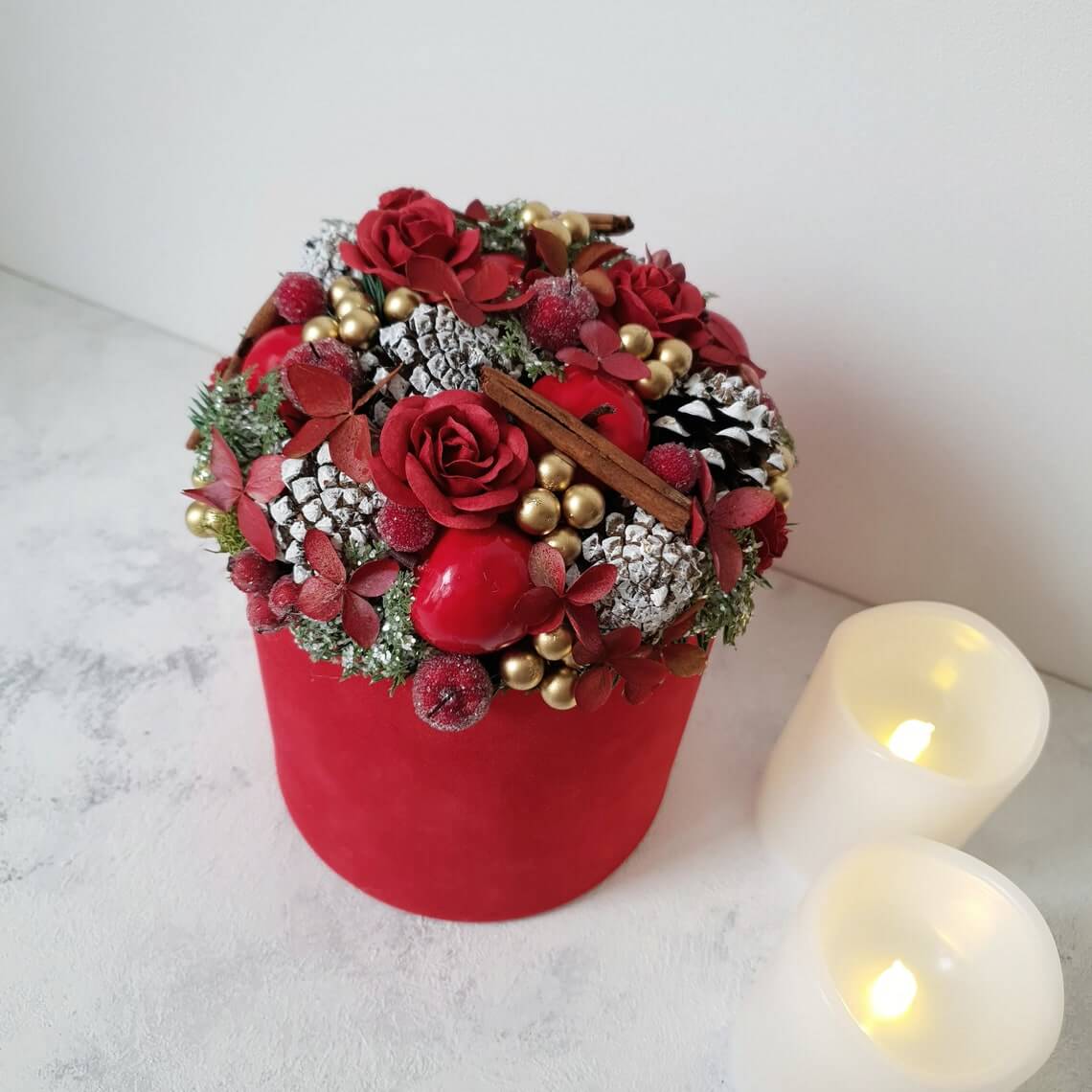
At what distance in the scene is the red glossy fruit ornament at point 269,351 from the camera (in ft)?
2.09

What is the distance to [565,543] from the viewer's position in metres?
0.55

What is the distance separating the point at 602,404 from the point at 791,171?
1.23 feet

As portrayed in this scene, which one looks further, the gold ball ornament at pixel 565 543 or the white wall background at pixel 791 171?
the white wall background at pixel 791 171

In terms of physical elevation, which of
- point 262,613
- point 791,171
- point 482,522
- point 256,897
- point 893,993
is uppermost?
point 791,171

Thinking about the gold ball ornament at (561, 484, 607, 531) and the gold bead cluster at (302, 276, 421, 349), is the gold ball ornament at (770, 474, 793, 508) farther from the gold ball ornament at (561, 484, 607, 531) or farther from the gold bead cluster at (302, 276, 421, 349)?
the gold bead cluster at (302, 276, 421, 349)

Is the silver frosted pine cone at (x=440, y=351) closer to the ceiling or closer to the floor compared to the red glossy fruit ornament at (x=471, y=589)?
closer to the ceiling

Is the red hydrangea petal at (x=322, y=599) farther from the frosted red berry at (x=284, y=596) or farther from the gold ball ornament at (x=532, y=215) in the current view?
the gold ball ornament at (x=532, y=215)

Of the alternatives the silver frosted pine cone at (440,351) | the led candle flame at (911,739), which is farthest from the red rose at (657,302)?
the led candle flame at (911,739)

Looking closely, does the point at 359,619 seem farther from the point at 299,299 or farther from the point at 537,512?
the point at 299,299

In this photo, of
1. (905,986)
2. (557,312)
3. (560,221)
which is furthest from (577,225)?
(905,986)

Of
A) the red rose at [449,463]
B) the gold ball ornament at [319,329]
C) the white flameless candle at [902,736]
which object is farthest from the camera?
the white flameless candle at [902,736]

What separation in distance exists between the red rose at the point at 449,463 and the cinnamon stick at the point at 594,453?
25 millimetres

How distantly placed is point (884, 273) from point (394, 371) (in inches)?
19.0

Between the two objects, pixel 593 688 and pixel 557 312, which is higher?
pixel 557 312
